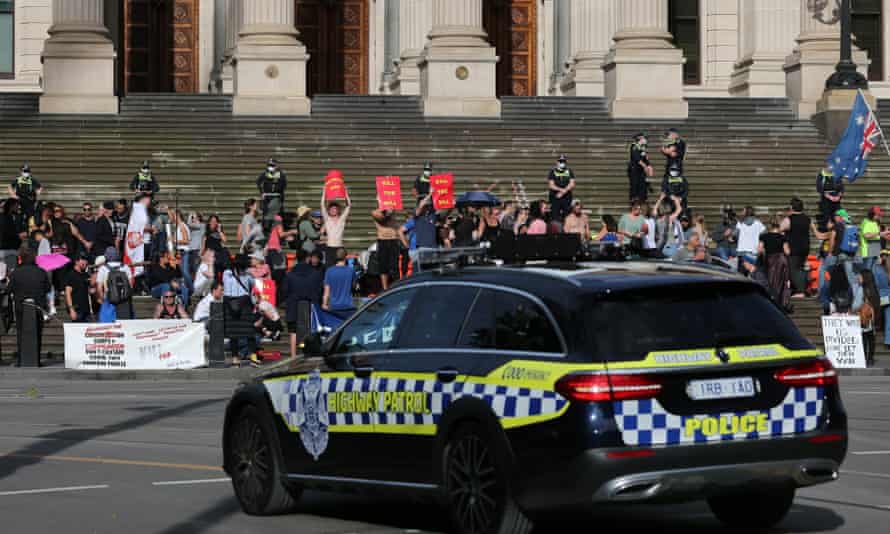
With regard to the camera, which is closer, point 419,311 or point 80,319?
point 419,311

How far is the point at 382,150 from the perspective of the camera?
39562 millimetres

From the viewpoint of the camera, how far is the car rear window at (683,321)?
946cm

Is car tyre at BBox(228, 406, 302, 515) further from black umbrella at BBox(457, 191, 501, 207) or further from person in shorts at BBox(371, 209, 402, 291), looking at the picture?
black umbrella at BBox(457, 191, 501, 207)

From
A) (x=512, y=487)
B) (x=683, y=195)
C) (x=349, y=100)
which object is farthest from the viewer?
(x=349, y=100)

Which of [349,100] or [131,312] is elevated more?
[349,100]

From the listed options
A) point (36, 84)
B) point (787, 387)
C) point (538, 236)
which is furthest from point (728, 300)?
point (36, 84)

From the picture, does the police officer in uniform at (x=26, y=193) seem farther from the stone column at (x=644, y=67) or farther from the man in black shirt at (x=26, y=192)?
the stone column at (x=644, y=67)

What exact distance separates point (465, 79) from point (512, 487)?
113 feet

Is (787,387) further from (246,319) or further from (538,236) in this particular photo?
(246,319)

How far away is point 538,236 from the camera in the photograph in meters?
11.0

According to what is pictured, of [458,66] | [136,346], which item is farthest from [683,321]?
[458,66]

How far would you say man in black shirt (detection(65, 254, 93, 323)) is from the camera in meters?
27.5

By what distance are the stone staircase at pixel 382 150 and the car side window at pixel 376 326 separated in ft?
79.3

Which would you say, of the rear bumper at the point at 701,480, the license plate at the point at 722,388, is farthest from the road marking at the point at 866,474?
the license plate at the point at 722,388
